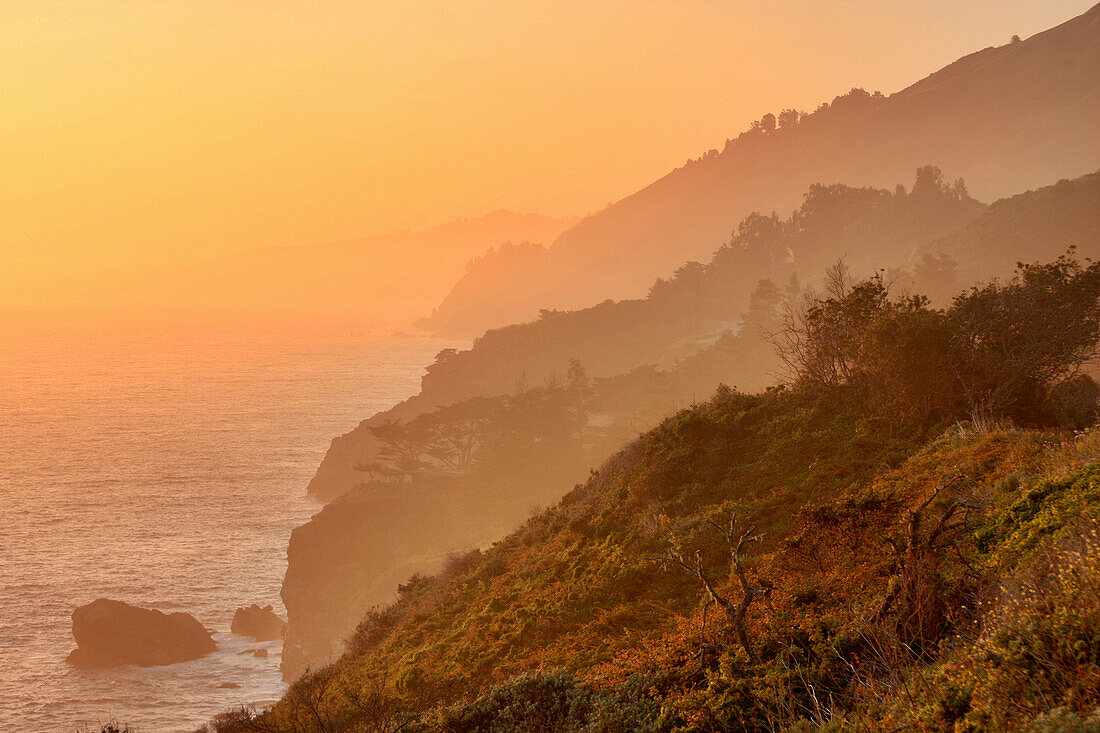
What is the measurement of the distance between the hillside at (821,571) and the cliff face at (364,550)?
27054 mm

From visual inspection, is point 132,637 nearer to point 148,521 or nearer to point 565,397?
point 148,521

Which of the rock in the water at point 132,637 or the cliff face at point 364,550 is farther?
the cliff face at point 364,550

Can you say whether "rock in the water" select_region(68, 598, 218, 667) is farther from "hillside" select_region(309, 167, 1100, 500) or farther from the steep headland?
"hillside" select_region(309, 167, 1100, 500)

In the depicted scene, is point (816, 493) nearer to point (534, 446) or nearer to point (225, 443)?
point (534, 446)

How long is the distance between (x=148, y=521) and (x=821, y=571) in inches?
3179

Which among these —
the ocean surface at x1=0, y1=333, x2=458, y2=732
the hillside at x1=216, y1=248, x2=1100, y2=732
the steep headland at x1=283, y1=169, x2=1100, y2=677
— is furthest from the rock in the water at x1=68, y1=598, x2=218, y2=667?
the hillside at x1=216, y1=248, x2=1100, y2=732

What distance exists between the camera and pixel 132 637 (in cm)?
5116

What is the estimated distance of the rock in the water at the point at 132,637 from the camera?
162ft

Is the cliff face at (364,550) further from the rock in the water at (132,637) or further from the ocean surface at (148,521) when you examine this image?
the rock in the water at (132,637)

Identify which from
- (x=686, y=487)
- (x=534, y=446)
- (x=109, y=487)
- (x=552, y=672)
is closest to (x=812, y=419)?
(x=686, y=487)

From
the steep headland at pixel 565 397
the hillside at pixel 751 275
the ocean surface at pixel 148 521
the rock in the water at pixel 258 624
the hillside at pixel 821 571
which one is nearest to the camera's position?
the hillside at pixel 821 571

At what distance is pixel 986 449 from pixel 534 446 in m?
64.5

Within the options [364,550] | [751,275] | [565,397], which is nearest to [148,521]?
[364,550]

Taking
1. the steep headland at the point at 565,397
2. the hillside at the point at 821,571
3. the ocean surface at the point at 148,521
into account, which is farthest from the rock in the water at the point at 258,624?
the hillside at the point at 821,571
